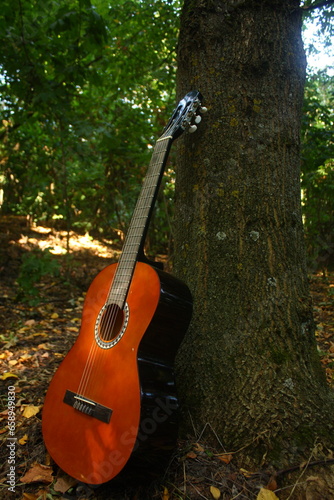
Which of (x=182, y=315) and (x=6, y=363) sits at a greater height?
(x=182, y=315)

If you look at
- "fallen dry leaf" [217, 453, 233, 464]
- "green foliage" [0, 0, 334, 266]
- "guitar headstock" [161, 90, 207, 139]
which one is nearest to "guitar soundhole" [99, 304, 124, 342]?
"fallen dry leaf" [217, 453, 233, 464]

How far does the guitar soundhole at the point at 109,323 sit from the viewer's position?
5.59ft

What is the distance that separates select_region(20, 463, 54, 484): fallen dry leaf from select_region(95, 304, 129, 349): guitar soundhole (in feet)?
2.03

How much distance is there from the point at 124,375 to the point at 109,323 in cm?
31

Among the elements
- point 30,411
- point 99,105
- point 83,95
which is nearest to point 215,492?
point 30,411

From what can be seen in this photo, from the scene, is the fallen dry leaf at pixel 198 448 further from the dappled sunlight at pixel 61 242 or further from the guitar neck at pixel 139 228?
the dappled sunlight at pixel 61 242

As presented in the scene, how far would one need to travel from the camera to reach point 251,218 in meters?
1.93

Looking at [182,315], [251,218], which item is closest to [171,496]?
[182,315]

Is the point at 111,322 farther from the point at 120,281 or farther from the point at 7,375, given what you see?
the point at 7,375

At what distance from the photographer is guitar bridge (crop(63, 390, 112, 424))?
1499 millimetres

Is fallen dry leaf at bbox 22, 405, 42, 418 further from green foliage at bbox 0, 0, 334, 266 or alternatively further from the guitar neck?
green foliage at bbox 0, 0, 334, 266

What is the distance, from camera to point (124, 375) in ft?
5.06

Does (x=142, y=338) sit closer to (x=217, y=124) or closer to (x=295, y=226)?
(x=295, y=226)

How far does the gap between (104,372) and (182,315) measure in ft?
1.45
